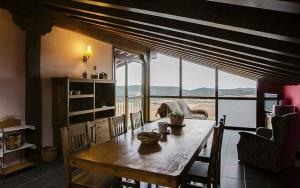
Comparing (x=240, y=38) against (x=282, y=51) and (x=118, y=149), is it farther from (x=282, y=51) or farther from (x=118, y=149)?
(x=118, y=149)

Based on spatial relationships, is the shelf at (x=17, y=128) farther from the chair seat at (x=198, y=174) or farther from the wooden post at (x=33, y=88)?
the chair seat at (x=198, y=174)

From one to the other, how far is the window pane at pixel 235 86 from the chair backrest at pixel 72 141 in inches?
234

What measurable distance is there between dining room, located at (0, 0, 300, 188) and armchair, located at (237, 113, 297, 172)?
2 centimetres

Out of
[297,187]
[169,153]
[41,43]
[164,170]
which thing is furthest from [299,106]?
[41,43]

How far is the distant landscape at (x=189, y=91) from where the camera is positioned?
23.0 ft

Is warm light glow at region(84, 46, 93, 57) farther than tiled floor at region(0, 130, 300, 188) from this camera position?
Yes

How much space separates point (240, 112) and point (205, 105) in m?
1.12

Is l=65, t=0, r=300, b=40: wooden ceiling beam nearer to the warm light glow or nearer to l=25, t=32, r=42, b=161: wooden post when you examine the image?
l=25, t=32, r=42, b=161: wooden post

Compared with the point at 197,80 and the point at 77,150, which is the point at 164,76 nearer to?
the point at 197,80

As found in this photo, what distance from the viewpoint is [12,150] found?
3.15m

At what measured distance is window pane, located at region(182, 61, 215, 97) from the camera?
24.6 ft

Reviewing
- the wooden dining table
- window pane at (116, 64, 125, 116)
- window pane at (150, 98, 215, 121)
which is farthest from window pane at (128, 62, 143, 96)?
the wooden dining table

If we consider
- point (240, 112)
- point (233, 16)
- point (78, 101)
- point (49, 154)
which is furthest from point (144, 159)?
point (240, 112)

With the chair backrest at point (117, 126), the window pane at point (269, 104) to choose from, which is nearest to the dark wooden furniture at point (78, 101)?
the chair backrest at point (117, 126)
